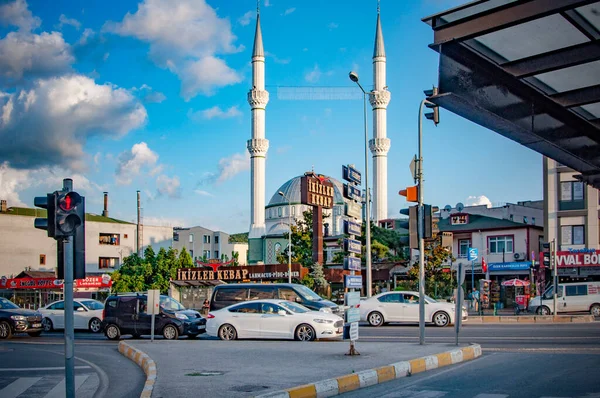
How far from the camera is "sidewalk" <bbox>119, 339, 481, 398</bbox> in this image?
10.5 metres

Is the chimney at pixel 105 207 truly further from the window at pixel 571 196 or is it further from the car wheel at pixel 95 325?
the car wheel at pixel 95 325

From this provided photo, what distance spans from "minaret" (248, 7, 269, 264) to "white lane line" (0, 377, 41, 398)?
70.5 meters

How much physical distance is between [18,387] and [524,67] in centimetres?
1002

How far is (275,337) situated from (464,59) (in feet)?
49.9

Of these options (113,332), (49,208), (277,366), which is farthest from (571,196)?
(49,208)

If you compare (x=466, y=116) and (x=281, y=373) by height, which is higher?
(x=466, y=116)

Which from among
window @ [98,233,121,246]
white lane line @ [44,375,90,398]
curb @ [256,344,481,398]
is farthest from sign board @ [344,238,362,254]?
window @ [98,233,121,246]

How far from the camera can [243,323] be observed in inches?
863

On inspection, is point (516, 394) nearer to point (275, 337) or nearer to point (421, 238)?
point (421, 238)

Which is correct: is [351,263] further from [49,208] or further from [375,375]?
[49,208]

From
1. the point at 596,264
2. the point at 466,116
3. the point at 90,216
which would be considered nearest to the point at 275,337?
the point at 466,116

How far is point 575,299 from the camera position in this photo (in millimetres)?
35625

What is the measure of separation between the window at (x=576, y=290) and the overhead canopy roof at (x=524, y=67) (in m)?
27.6

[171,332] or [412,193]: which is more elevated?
[412,193]
